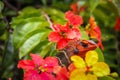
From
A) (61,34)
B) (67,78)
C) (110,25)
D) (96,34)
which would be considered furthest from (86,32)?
(110,25)

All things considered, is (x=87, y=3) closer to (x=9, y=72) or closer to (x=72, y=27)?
(x=9, y=72)

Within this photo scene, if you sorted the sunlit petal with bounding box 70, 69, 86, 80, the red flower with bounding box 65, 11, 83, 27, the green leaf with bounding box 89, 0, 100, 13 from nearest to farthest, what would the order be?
the sunlit petal with bounding box 70, 69, 86, 80, the red flower with bounding box 65, 11, 83, 27, the green leaf with bounding box 89, 0, 100, 13

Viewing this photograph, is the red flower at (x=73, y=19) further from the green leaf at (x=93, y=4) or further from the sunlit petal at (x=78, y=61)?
the green leaf at (x=93, y=4)

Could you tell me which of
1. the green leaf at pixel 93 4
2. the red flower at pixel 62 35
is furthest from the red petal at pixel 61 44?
the green leaf at pixel 93 4

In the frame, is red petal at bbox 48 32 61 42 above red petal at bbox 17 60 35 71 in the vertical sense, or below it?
above

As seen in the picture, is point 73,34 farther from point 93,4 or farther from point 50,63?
point 93,4

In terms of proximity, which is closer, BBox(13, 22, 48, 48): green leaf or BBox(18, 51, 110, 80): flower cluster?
BBox(18, 51, 110, 80): flower cluster

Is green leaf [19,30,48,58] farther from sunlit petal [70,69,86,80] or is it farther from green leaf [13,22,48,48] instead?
sunlit petal [70,69,86,80]

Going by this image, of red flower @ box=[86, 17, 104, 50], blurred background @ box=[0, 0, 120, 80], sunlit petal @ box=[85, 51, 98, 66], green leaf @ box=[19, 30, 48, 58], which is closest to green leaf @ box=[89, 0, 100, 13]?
blurred background @ box=[0, 0, 120, 80]
